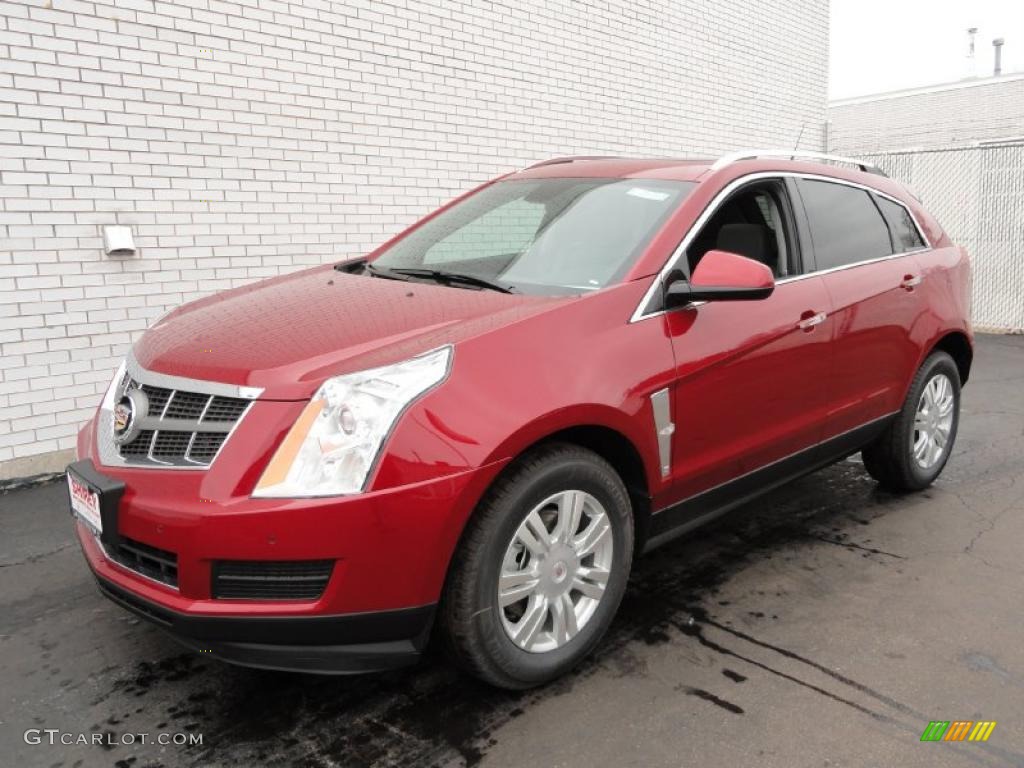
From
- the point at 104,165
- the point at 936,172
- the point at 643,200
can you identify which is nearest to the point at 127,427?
the point at 643,200

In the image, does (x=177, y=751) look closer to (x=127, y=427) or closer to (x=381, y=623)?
(x=381, y=623)

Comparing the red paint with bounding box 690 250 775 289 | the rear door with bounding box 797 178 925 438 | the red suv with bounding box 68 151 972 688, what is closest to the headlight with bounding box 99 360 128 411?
the red suv with bounding box 68 151 972 688

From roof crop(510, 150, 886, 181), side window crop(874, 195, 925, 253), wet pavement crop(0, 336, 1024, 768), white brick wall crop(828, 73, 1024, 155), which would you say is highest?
white brick wall crop(828, 73, 1024, 155)

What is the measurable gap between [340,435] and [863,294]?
2686mm

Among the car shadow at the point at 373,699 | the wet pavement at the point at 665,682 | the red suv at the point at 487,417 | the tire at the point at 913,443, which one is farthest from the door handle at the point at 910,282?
the car shadow at the point at 373,699

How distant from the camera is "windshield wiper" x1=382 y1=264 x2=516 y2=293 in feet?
9.68

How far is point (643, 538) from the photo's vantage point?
2.98 m

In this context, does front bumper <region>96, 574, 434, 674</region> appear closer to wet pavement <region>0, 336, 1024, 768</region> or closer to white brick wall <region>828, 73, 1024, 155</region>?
wet pavement <region>0, 336, 1024, 768</region>

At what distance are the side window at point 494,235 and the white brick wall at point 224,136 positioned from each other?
260 centimetres

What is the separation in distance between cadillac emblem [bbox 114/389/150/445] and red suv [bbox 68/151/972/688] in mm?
11

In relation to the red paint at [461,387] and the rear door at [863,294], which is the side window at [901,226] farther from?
the red paint at [461,387]

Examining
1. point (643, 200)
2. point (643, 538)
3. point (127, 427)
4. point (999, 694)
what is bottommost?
point (999, 694)

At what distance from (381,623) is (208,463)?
2.10 ft

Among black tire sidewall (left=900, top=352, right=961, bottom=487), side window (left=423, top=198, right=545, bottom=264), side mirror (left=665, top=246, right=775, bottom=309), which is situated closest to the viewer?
side mirror (left=665, top=246, right=775, bottom=309)
